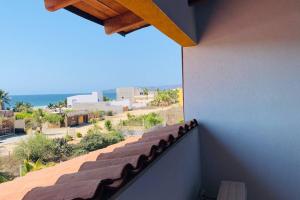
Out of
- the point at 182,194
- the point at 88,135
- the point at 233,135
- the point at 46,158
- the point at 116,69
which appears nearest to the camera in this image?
the point at 182,194

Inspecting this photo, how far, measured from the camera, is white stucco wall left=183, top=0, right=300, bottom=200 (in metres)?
2.21

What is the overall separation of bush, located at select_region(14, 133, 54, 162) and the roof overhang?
6953mm

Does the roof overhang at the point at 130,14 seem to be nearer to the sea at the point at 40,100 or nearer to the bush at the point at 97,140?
the bush at the point at 97,140

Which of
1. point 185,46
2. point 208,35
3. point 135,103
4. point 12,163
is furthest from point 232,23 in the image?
point 135,103

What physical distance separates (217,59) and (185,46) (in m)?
0.34

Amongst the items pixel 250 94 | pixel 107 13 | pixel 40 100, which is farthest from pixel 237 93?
pixel 40 100

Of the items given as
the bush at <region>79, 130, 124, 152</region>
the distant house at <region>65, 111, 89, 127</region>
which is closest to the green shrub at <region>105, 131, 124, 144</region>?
the bush at <region>79, 130, 124, 152</region>

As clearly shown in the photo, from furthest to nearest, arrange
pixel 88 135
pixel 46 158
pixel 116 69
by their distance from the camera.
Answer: pixel 116 69
pixel 88 135
pixel 46 158

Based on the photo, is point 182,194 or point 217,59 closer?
point 182,194

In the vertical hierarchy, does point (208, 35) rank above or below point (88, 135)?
above

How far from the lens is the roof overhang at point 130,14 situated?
4.17 ft

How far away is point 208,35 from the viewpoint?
243 centimetres

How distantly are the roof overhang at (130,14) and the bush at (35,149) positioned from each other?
695 cm

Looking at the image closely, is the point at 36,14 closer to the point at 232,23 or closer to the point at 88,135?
the point at 88,135
